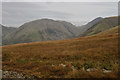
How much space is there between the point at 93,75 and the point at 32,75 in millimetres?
5746

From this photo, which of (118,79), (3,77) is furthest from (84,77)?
(3,77)

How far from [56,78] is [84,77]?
2330 mm

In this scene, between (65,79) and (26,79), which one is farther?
(26,79)

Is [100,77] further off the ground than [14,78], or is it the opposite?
[100,77]

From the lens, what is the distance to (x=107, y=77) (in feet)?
25.7

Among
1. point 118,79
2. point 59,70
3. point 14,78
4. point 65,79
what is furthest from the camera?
point 59,70

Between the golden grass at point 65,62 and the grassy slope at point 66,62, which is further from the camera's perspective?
the grassy slope at point 66,62

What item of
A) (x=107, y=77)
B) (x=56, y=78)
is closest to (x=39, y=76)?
(x=56, y=78)

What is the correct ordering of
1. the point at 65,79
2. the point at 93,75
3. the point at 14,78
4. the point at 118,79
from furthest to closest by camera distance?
the point at 14,78
the point at 65,79
the point at 93,75
the point at 118,79

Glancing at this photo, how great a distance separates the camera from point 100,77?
793 centimetres

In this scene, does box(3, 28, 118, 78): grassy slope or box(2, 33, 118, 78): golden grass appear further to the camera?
box(3, 28, 118, 78): grassy slope

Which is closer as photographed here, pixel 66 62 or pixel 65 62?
pixel 66 62

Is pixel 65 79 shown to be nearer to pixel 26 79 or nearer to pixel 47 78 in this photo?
pixel 47 78

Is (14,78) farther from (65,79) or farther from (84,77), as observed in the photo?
(84,77)
